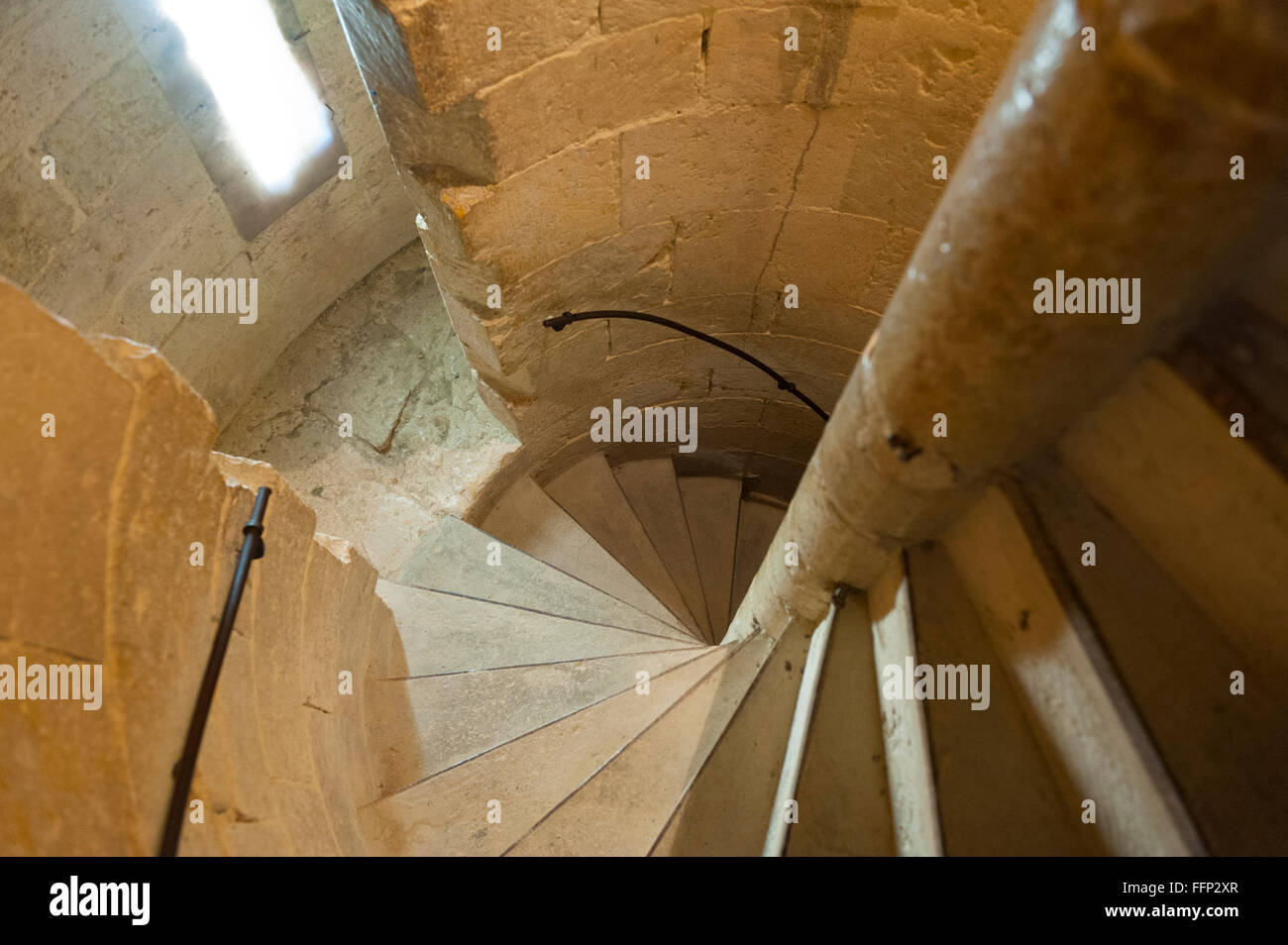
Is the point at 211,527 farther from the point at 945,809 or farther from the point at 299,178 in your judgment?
the point at 299,178

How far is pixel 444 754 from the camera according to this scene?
110 inches

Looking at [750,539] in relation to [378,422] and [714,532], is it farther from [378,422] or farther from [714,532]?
[378,422]

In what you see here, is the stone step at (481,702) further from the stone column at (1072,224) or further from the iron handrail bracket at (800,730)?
the stone column at (1072,224)

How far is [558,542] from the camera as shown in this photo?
4.14 m

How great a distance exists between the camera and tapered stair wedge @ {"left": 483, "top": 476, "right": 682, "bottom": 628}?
4008mm

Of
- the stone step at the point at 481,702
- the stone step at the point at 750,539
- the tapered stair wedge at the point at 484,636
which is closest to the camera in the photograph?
the stone step at the point at 481,702

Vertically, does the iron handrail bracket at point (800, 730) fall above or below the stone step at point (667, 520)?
below

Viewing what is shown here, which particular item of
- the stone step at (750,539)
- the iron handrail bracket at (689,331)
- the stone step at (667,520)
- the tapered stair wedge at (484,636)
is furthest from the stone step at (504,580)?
the stone step at (750,539)

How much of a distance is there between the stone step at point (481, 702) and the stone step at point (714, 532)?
1.67 meters

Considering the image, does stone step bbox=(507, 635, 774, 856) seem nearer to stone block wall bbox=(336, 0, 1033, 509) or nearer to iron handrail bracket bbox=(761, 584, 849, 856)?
iron handrail bracket bbox=(761, 584, 849, 856)

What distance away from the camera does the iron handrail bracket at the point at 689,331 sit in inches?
133

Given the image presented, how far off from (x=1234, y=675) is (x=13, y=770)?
2238 mm

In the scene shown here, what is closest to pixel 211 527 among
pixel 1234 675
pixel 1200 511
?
pixel 1200 511

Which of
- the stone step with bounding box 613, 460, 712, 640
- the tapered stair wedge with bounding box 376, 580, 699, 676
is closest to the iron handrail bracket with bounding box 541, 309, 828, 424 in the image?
the stone step with bounding box 613, 460, 712, 640
